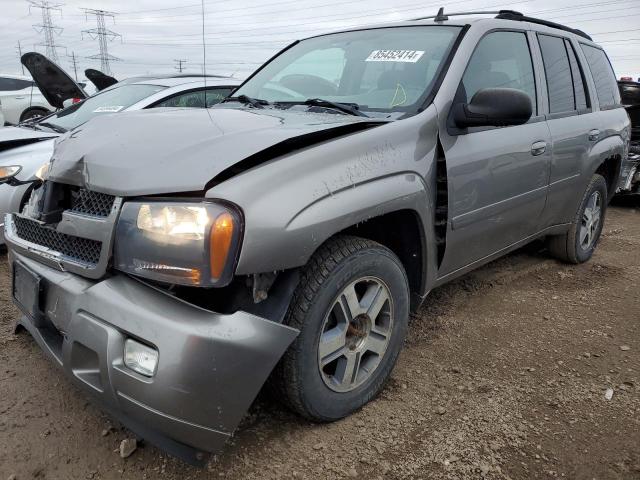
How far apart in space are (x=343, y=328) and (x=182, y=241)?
0.79 m

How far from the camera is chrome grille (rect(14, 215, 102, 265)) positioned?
6.13 ft

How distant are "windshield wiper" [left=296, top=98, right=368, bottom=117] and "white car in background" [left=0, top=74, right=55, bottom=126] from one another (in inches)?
487

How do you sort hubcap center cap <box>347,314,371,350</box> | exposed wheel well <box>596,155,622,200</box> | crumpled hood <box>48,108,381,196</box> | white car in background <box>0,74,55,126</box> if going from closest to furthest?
crumpled hood <box>48,108,381,196</box>, hubcap center cap <box>347,314,371,350</box>, exposed wheel well <box>596,155,622,200</box>, white car in background <box>0,74,55,126</box>

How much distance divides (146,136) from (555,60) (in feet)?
9.62

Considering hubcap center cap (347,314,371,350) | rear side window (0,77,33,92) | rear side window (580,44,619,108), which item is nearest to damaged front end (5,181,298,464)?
hubcap center cap (347,314,371,350)

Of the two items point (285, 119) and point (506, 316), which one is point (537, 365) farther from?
point (285, 119)

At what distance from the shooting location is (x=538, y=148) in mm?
3156

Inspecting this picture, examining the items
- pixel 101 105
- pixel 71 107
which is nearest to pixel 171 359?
pixel 101 105

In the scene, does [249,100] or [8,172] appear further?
[8,172]

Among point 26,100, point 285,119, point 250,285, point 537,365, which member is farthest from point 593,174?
point 26,100

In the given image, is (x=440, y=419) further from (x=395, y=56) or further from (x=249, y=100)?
(x=249, y=100)

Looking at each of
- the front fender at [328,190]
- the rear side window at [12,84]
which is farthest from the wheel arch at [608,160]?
the rear side window at [12,84]

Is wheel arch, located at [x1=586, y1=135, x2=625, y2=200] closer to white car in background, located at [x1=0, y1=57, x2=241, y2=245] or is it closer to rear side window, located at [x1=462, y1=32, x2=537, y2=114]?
rear side window, located at [x1=462, y1=32, x2=537, y2=114]

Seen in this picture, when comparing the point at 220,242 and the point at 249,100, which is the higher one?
the point at 249,100
